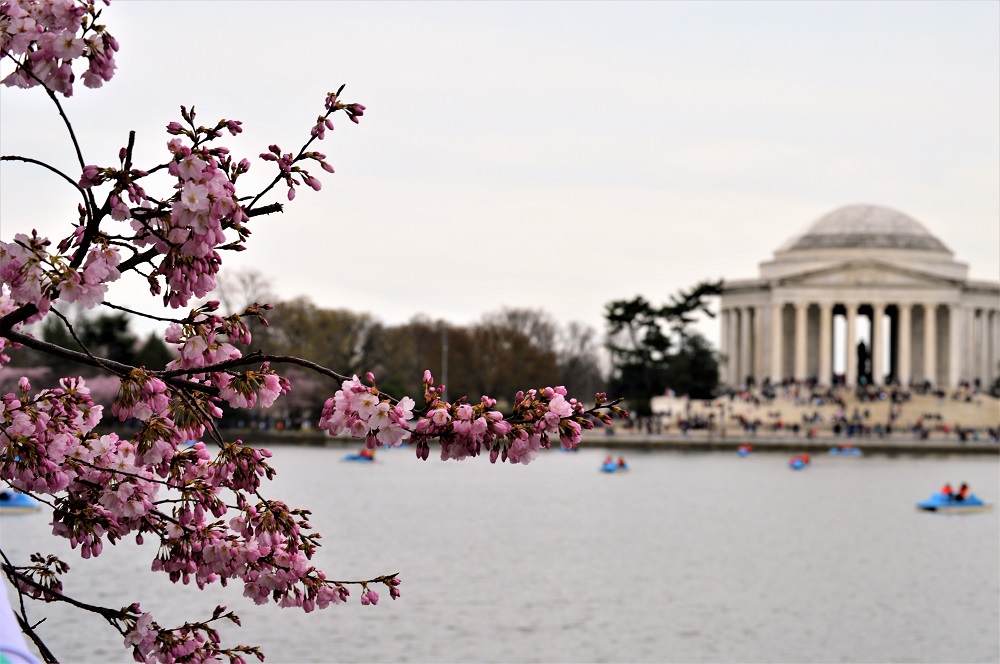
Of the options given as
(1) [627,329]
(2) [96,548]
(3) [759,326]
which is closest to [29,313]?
(2) [96,548]

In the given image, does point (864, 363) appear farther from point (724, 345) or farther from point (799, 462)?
point (799, 462)

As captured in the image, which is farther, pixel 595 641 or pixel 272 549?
pixel 595 641

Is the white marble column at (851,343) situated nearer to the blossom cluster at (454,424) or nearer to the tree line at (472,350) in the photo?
the tree line at (472,350)

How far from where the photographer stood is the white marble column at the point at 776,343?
157 metres

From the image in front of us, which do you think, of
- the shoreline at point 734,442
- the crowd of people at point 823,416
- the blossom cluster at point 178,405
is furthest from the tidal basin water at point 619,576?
the crowd of people at point 823,416

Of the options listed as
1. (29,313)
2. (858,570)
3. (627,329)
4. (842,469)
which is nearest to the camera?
(29,313)

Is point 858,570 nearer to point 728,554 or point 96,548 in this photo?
point 728,554

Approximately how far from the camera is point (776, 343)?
15700 centimetres

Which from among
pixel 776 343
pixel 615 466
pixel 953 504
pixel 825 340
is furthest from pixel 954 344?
pixel 953 504

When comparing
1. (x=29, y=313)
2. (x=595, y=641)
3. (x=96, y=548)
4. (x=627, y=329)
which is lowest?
(x=595, y=641)

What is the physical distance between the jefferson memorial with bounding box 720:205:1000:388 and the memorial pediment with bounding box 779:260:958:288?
0.29ft

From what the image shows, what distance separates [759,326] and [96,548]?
15346cm

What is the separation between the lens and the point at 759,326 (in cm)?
15988

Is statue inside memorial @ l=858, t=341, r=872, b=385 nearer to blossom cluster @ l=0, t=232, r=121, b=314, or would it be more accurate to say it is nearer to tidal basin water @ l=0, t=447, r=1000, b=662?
tidal basin water @ l=0, t=447, r=1000, b=662
